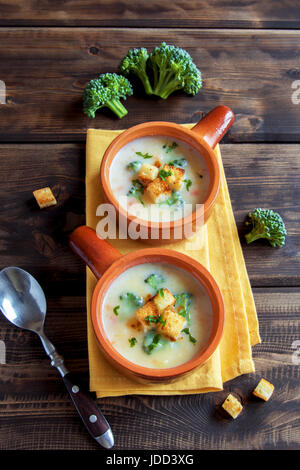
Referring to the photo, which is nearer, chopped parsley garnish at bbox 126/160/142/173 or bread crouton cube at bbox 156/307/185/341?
bread crouton cube at bbox 156/307/185/341

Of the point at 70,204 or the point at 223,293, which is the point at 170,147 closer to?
the point at 70,204

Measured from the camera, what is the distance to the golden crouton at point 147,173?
1688mm

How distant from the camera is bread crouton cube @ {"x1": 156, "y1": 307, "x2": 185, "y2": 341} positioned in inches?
56.0

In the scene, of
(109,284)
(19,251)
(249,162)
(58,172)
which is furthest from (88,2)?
(109,284)

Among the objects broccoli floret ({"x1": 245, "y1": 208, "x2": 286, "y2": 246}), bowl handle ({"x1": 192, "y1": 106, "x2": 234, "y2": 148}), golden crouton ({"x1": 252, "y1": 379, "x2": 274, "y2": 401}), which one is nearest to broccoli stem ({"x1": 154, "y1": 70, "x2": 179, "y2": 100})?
bowl handle ({"x1": 192, "y1": 106, "x2": 234, "y2": 148})

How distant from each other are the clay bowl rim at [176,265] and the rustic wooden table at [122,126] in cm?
25

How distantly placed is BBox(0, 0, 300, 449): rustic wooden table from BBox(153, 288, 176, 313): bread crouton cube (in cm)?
35

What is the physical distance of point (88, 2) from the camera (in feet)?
7.37

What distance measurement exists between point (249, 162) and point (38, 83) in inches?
38.8

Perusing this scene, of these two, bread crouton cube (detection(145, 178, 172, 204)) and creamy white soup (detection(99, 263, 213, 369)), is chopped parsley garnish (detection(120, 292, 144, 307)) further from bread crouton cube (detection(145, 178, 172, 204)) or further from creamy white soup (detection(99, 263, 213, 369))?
bread crouton cube (detection(145, 178, 172, 204))

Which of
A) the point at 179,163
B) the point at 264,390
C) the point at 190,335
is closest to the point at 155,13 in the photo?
the point at 179,163

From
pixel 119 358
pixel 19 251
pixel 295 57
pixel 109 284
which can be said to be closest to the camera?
pixel 119 358

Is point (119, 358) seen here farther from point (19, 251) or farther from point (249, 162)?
point (249, 162)

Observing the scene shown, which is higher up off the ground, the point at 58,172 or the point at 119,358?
the point at 58,172
